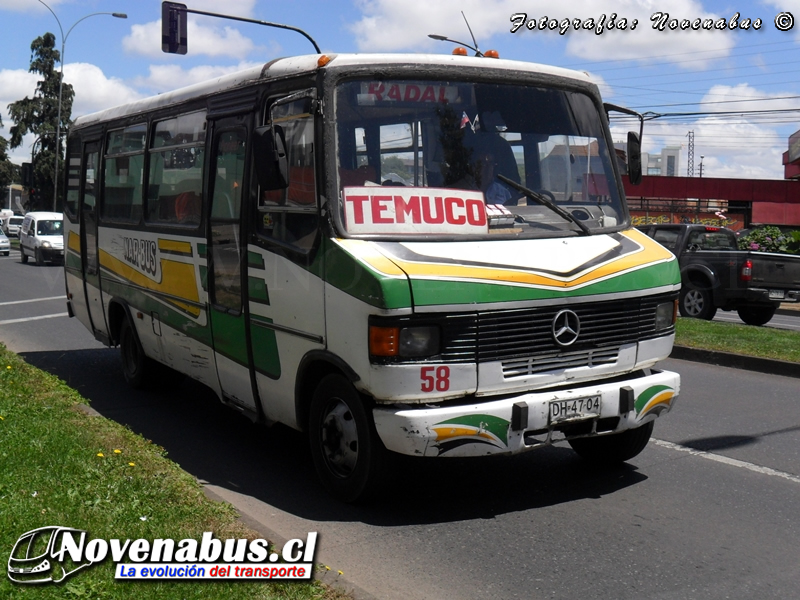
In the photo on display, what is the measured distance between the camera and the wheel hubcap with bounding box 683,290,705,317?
17.6 meters

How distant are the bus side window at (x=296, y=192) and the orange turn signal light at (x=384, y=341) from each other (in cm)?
85

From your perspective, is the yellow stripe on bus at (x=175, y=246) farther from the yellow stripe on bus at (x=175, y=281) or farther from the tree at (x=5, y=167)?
the tree at (x=5, y=167)

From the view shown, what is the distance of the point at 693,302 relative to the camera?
17.7 m

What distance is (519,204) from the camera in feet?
19.5

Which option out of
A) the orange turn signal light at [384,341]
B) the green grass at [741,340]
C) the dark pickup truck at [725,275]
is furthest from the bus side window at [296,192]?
the dark pickup truck at [725,275]

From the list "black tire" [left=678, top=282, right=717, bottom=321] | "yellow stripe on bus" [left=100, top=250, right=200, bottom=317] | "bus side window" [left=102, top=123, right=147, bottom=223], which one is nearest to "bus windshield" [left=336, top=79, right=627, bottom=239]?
"yellow stripe on bus" [left=100, top=250, right=200, bottom=317]

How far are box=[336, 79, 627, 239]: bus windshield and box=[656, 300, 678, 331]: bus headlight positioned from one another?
25.4 inches

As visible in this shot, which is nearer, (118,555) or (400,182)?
(118,555)

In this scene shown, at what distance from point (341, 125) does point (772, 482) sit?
351cm

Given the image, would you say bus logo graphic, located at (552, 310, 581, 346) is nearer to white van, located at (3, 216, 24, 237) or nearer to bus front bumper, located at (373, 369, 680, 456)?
bus front bumper, located at (373, 369, 680, 456)

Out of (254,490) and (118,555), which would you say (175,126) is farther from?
(118,555)

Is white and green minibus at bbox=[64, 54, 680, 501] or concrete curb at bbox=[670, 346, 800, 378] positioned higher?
white and green minibus at bbox=[64, 54, 680, 501]

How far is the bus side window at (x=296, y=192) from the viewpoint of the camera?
571 cm

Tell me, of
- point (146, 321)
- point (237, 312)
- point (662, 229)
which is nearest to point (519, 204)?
point (237, 312)
